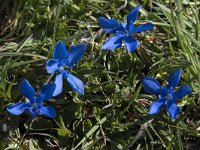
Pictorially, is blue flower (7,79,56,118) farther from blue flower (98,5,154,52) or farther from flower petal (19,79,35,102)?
blue flower (98,5,154,52)

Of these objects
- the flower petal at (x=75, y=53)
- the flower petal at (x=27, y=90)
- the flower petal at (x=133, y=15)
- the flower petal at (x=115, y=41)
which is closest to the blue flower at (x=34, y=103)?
the flower petal at (x=27, y=90)

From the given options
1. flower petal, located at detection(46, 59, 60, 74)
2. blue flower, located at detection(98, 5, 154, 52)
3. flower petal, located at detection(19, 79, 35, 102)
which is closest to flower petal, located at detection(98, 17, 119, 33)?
blue flower, located at detection(98, 5, 154, 52)

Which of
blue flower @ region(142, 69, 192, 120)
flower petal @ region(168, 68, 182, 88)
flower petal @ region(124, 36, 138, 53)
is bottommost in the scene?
blue flower @ region(142, 69, 192, 120)

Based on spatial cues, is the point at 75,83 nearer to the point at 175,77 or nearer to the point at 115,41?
the point at 115,41

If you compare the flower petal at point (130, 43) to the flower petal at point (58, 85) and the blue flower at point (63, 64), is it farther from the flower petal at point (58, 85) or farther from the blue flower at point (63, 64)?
the flower petal at point (58, 85)

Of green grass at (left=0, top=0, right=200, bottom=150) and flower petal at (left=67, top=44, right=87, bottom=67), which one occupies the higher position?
flower petal at (left=67, top=44, right=87, bottom=67)
